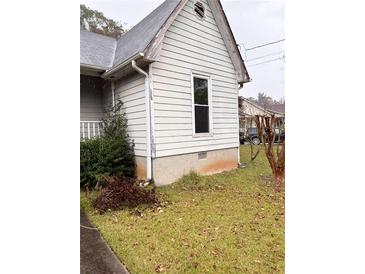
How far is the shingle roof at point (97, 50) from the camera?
239 inches

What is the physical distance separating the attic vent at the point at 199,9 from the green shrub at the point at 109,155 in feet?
10.4

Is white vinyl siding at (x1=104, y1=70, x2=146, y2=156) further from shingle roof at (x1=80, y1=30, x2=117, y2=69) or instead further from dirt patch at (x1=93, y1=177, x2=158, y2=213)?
dirt patch at (x1=93, y1=177, x2=158, y2=213)

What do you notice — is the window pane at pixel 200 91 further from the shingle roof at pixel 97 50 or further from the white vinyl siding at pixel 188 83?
the shingle roof at pixel 97 50

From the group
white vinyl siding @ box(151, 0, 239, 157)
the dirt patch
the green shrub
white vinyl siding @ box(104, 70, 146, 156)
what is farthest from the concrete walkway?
white vinyl siding @ box(104, 70, 146, 156)

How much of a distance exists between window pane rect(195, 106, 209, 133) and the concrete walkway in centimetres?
385

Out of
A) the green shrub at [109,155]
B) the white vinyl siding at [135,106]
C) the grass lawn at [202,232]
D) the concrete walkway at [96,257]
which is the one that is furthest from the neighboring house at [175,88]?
the concrete walkway at [96,257]

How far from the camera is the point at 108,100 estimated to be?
6832 millimetres

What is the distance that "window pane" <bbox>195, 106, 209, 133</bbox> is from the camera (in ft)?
20.5

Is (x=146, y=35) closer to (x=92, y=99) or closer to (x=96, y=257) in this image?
(x=92, y=99)

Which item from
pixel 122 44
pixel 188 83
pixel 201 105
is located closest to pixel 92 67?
pixel 122 44

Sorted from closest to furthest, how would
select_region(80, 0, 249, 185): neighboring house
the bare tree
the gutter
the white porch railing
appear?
the bare tree → select_region(80, 0, 249, 185): neighboring house → the gutter → the white porch railing
